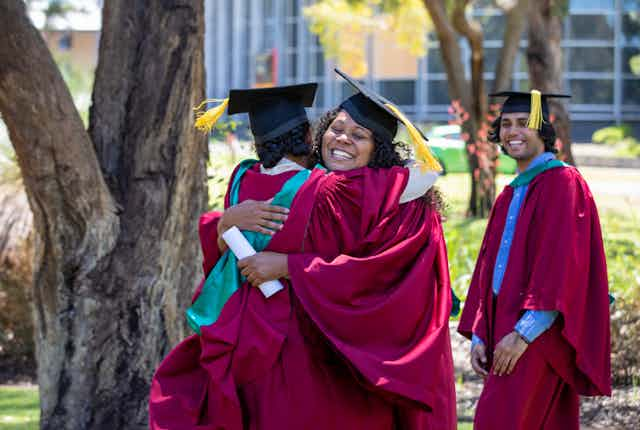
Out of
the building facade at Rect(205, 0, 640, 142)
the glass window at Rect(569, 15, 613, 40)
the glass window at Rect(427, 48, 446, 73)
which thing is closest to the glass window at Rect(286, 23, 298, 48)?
the building facade at Rect(205, 0, 640, 142)

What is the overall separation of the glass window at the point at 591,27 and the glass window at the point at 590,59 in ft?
1.54

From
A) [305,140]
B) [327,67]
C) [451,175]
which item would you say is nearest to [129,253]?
[305,140]

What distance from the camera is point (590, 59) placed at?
39.6 meters

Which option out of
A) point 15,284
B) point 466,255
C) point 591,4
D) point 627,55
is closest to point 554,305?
point 466,255

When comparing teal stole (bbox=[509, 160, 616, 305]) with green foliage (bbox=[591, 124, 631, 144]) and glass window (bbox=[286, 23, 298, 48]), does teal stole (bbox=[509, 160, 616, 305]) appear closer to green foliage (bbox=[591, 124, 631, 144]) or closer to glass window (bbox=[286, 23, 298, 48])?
green foliage (bbox=[591, 124, 631, 144])

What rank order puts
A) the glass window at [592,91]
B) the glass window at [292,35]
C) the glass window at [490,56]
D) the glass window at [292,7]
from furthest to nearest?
1. the glass window at [292,35]
2. the glass window at [292,7]
3. the glass window at [490,56]
4. the glass window at [592,91]

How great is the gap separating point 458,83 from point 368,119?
12.4 m

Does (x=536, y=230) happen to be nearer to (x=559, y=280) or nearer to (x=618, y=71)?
(x=559, y=280)

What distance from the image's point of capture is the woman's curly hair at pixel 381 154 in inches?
164

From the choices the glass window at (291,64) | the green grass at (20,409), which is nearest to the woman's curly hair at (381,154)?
the green grass at (20,409)

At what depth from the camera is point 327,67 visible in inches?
1753

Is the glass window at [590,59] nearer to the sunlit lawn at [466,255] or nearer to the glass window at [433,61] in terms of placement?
the glass window at [433,61]

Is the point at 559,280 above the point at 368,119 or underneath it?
underneath

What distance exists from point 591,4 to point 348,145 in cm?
3747
